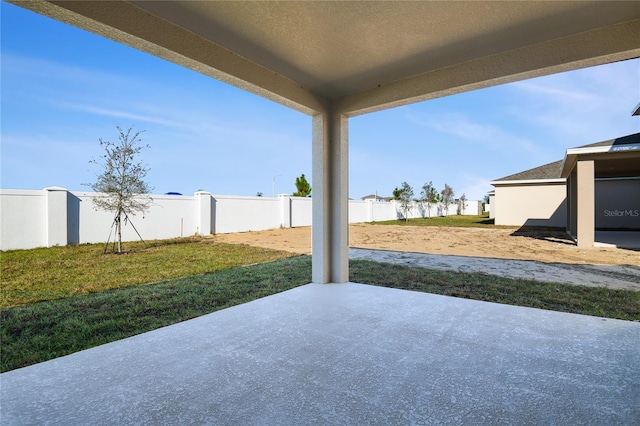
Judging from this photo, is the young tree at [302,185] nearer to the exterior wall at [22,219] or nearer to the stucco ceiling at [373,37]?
the exterior wall at [22,219]

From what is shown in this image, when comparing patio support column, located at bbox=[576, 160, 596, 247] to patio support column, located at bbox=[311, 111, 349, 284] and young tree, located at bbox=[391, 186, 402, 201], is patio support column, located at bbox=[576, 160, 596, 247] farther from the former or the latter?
young tree, located at bbox=[391, 186, 402, 201]

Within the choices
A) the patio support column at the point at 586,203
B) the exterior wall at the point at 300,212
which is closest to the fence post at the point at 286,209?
the exterior wall at the point at 300,212

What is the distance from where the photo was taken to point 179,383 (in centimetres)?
180

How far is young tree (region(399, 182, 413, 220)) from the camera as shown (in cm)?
2197

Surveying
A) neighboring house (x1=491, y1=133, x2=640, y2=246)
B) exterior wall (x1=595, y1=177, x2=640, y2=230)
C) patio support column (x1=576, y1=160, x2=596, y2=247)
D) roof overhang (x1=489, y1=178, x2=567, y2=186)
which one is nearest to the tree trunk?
neighboring house (x1=491, y1=133, x2=640, y2=246)

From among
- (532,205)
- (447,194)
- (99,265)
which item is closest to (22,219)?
(99,265)

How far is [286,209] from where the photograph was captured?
→ 1391 cm

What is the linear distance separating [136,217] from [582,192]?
41.2ft

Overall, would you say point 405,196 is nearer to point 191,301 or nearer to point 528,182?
point 528,182

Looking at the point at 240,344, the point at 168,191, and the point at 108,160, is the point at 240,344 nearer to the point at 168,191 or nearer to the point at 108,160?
the point at 108,160

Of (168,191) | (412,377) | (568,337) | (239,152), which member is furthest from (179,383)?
(239,152)

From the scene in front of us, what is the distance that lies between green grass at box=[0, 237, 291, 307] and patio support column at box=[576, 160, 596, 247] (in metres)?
8.19

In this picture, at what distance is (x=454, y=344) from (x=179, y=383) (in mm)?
1903

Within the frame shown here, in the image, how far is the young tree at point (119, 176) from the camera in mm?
7898
